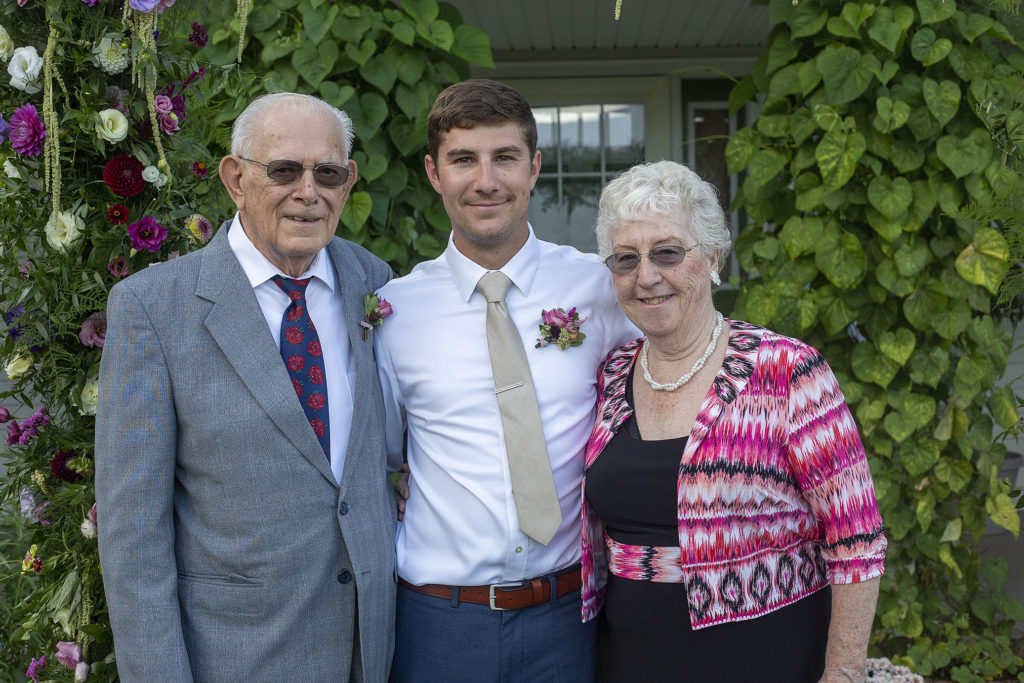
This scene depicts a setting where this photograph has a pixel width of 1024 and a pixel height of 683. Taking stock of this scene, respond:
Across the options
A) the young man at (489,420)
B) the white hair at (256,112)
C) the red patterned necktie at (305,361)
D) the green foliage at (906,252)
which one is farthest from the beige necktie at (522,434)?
the green foliage at (906,252)

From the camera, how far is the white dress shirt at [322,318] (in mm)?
1783

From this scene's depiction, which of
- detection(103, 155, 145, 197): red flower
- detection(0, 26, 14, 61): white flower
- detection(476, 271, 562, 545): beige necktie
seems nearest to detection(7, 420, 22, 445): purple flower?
detection(103, 155, 145, 197): red flower

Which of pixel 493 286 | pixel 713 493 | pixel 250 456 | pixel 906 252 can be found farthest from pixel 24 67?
pixel 906 252

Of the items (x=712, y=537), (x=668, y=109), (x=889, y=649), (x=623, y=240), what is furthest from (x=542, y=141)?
Answer: (x=712, y=537)

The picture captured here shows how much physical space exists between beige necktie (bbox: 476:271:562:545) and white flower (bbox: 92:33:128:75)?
0.98 metres

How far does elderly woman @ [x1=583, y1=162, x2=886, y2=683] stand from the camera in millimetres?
1683

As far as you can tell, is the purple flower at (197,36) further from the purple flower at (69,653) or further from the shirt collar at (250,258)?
the purple flower at (69,653)

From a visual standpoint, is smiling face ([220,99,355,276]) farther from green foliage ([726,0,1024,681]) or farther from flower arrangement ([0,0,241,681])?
green foliage ([726,0,1024,681])

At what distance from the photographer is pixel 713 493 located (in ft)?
5.52

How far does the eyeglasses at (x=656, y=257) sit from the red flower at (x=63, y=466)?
1302 millimetres

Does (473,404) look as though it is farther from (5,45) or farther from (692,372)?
(5,45)

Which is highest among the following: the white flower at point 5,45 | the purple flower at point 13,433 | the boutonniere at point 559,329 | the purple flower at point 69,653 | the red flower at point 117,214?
the white flower at point 5,45

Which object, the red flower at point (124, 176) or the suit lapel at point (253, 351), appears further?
the red flower at point (124, 176)

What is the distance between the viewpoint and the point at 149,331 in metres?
1.62
